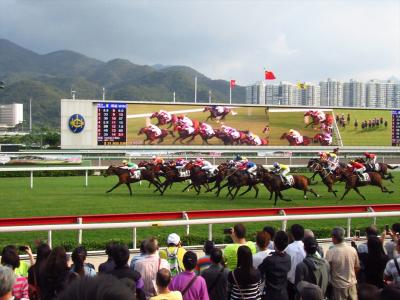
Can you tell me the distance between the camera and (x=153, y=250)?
153 inches

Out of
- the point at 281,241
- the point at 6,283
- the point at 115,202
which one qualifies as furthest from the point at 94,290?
the point at 115,202

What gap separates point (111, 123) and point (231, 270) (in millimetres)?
21652

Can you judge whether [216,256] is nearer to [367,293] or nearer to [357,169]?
[367,293]

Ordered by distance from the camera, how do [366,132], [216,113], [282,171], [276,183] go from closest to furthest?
[276,183] < [282,171] < [216,113] < [366,132]

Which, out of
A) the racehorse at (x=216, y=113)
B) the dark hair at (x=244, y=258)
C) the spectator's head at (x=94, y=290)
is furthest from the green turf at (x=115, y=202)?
the racehorse at (x=216, y=113)

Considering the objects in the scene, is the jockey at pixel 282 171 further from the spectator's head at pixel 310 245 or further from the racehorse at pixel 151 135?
the racehorse at pixel 151 135

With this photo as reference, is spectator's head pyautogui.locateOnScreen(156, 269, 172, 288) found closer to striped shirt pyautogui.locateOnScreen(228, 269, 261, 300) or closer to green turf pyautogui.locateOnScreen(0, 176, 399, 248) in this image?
striped shirt pyautogui.locateOnScreen(228, 269, 261, 300)

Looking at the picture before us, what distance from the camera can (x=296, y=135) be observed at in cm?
2836

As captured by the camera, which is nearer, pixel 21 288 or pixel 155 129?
pixel 21 288

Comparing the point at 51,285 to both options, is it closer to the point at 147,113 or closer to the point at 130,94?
the point at 147,113

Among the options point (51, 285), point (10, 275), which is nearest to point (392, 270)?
point (51, 285)

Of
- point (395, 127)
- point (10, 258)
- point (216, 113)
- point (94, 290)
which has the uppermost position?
point (216, 113)

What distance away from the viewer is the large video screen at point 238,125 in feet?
82.6

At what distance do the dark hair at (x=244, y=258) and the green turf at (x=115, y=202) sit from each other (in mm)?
3831
